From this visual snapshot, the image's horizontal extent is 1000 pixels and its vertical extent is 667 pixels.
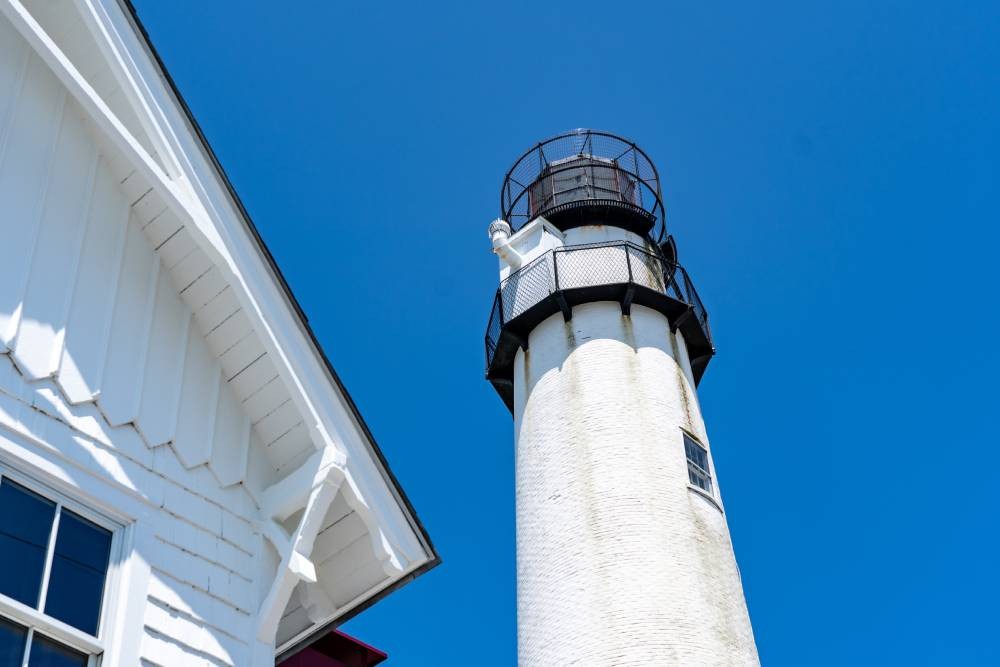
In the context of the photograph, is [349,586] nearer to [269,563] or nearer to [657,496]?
[269,563]

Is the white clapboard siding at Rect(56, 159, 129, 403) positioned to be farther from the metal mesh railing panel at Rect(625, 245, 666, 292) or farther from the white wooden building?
the metal mesh railing panel at Rect(625, 245, 666, 292)

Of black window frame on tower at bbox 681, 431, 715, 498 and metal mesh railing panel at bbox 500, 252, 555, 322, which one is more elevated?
metal mesh railing panel at bbox 500, 252, 555, 322

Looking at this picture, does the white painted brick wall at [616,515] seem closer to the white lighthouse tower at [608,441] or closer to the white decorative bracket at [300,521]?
the white lighthouse tower at [608,441]

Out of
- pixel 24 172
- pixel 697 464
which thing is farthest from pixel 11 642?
pixel 697 464

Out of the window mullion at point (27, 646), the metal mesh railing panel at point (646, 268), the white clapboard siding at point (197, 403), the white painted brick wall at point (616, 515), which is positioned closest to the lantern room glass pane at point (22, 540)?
the window mullion at point (27, 646)

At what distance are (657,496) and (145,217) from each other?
43.0ft

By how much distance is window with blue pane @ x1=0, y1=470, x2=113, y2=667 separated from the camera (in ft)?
20.0

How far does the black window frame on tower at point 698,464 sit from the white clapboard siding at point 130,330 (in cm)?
1416

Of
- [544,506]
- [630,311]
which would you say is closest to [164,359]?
[544,506]

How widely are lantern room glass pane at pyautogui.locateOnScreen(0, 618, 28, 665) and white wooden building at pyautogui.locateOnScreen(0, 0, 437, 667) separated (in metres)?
0.01

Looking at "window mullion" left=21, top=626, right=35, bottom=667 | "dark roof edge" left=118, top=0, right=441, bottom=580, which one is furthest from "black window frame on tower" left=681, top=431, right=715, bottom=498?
"window mullion" left=21, top=626, right=35, bottom=667

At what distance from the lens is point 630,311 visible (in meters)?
23.7

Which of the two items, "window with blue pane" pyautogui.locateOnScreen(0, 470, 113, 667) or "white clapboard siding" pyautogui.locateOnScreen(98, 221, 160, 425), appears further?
"white clapboard siding" pyautogui.locateOnScreen(98, 221, 160, 425)

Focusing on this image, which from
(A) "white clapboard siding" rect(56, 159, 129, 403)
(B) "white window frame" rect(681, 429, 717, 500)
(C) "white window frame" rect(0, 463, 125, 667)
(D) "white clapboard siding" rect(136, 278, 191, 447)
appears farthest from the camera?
(B) "white window frame" rect(681, 429, 717, 500)
